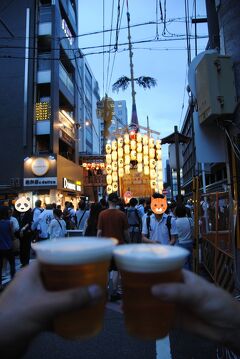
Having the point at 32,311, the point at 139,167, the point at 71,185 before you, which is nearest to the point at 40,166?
the point at 71,185

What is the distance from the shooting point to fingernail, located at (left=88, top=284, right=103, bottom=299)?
1051 mm

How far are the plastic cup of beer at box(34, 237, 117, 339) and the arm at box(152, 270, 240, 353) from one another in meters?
0.27

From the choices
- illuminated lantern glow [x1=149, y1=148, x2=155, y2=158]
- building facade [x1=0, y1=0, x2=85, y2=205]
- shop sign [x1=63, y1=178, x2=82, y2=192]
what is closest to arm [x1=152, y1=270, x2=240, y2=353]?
illuminated lantern glow [x1=149, y1=148, x2=155, y2=158]

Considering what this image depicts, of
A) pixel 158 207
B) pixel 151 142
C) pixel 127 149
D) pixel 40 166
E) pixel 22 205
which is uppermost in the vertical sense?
pixel 151 142

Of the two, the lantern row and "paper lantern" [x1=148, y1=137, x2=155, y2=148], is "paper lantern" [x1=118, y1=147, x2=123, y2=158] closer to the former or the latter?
the lantern row

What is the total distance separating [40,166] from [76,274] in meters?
22.9

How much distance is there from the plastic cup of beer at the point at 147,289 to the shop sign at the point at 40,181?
886 inches

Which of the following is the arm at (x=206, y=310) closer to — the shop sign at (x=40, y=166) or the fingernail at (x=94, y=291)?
the fingernail at (x=94, y=291)

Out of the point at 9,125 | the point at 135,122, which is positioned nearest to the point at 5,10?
the point at 9,125

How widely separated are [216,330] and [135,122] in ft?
75.2

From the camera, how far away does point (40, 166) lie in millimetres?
23188

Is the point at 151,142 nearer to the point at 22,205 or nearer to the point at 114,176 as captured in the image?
the point at 114,176

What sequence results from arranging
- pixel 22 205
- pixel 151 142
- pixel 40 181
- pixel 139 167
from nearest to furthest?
pixel 22 205, pixel 139 167, pixel 151 142, pixel 40 181

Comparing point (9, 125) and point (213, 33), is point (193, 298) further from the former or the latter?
point (9, 125)
